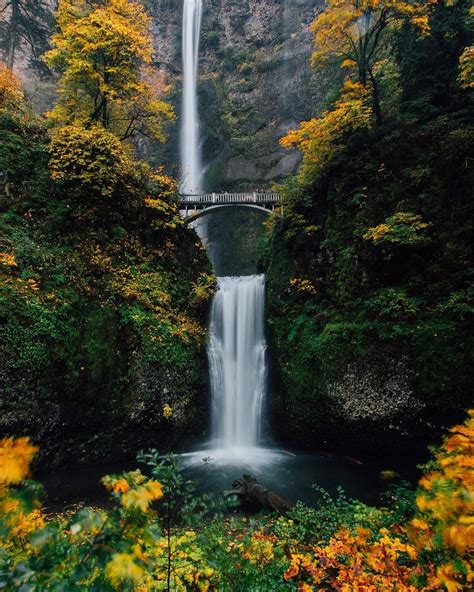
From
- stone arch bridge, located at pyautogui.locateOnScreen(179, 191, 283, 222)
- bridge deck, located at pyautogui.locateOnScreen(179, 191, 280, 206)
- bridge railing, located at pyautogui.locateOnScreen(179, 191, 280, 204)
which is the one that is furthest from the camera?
bridge railing, located at pyautogui.locateOnScreen(179, 191, 280, 204)

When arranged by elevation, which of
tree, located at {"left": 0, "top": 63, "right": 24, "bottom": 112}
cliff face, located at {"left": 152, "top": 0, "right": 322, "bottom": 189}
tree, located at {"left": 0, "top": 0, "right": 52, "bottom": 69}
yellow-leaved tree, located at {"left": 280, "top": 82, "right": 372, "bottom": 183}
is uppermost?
cliff face, located at {"left": 152, "top": 0, "right": 322, "bottom": 189}

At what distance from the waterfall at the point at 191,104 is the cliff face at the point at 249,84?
71 cm

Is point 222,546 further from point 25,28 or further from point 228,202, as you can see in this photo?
point 25,28

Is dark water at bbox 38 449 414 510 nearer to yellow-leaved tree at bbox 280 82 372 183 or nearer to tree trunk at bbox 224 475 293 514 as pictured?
tree trunk at bbox 224 475 293 514

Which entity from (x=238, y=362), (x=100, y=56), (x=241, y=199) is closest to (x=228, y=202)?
(x=241, y=199)

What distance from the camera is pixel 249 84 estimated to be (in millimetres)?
31484

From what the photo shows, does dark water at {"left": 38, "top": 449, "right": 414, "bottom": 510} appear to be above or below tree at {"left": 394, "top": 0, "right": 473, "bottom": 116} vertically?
below

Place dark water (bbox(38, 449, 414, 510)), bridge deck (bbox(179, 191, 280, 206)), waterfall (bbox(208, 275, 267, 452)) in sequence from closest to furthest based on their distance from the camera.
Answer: dark water (bbox(38, 449, 414, 510)), waterfall (bbox(208, 275, 267, 452)), bridge deck (bbox(179, 191, 280, 206))

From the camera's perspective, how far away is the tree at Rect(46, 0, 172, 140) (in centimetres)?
1224

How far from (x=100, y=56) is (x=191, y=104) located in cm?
2112

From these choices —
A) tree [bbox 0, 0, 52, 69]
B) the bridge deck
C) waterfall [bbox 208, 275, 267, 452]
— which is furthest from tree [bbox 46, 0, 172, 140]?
waterfall [bbox 208, 275, 267, 452]

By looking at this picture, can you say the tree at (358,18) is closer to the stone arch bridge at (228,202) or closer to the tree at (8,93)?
the stone arch bridge at (228,202)

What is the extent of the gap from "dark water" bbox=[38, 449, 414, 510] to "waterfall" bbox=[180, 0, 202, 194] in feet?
76.5

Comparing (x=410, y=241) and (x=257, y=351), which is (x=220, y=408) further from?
(x=410, y=241)
